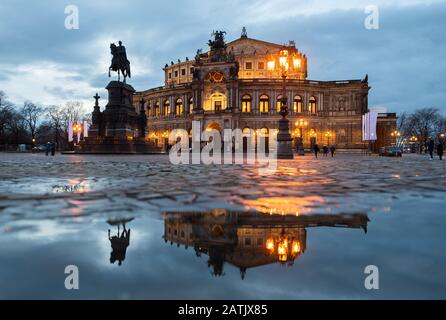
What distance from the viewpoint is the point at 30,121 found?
8675 cm

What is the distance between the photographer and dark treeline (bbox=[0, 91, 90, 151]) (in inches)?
3135

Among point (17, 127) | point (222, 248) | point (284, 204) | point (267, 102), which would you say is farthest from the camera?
point (17, 127)

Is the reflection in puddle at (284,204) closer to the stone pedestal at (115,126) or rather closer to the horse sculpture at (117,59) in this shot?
the stone pedestal at (115,126)

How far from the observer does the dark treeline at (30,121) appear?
79625 mm

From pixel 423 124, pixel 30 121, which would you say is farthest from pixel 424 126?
pixel 30 121

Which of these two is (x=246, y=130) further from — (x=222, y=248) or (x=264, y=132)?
(x=222, y=248)

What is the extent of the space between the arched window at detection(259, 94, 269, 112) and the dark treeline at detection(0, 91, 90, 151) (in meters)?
43.8

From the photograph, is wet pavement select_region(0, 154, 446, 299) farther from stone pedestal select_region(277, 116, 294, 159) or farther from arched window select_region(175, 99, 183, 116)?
arched window select_region(175, 99, 183, 116)

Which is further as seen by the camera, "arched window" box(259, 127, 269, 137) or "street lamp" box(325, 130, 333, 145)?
"street lamp" box(325, 130, 333, 145)

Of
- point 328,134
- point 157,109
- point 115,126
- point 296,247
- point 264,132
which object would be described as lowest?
point 296,247

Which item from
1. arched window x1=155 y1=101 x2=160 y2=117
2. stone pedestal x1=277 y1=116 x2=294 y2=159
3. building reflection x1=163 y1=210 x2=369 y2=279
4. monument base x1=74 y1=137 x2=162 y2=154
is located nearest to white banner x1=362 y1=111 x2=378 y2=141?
stone pedestal x1=277 y1=116 x2=294 y2=159

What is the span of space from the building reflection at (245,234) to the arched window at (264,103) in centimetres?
6164

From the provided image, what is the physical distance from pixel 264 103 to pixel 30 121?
59650 mm
